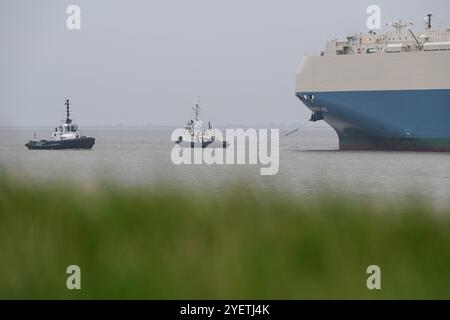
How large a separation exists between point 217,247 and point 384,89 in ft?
126

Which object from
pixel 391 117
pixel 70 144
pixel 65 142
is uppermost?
pixel 391 117

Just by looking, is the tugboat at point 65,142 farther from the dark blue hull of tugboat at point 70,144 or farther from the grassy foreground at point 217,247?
the grassy foreground at point 217,247

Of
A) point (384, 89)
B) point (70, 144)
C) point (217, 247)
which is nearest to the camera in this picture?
point (217, 247)

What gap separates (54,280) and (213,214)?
4.12 ft

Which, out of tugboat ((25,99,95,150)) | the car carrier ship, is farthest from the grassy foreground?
tugboat ((25,99,95,150))

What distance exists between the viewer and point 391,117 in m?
41.3

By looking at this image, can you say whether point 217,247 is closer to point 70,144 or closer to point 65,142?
point 65,142

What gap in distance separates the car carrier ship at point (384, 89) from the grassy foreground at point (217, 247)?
118 ft

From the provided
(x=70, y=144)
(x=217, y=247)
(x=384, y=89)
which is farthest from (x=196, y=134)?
(x=217, y=247)

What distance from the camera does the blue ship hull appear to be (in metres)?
40.6

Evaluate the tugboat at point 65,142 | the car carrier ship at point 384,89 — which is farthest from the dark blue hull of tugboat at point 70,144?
the car carrier ship at point 384,89
